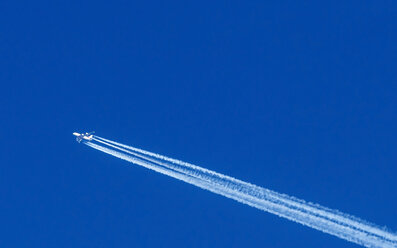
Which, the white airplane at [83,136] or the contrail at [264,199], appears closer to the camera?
the contrail at [264,199]

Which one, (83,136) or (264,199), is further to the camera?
(83,136)

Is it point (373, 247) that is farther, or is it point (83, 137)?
point (83, 137)

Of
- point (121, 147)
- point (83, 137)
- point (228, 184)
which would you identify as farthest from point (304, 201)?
point (83, 137)

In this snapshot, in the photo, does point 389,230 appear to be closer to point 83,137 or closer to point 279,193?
point 279,193

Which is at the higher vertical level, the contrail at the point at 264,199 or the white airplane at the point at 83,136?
the white airplane at the point at 83,136

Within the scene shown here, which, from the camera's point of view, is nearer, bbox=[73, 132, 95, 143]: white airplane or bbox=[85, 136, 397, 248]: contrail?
bbox=[85, 136, 397, 248]: contrail

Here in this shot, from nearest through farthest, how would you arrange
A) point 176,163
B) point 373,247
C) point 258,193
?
point 373,247, point 258,193, point 176,163

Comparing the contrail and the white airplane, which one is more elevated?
the white airplane

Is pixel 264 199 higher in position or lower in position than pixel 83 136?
lower
